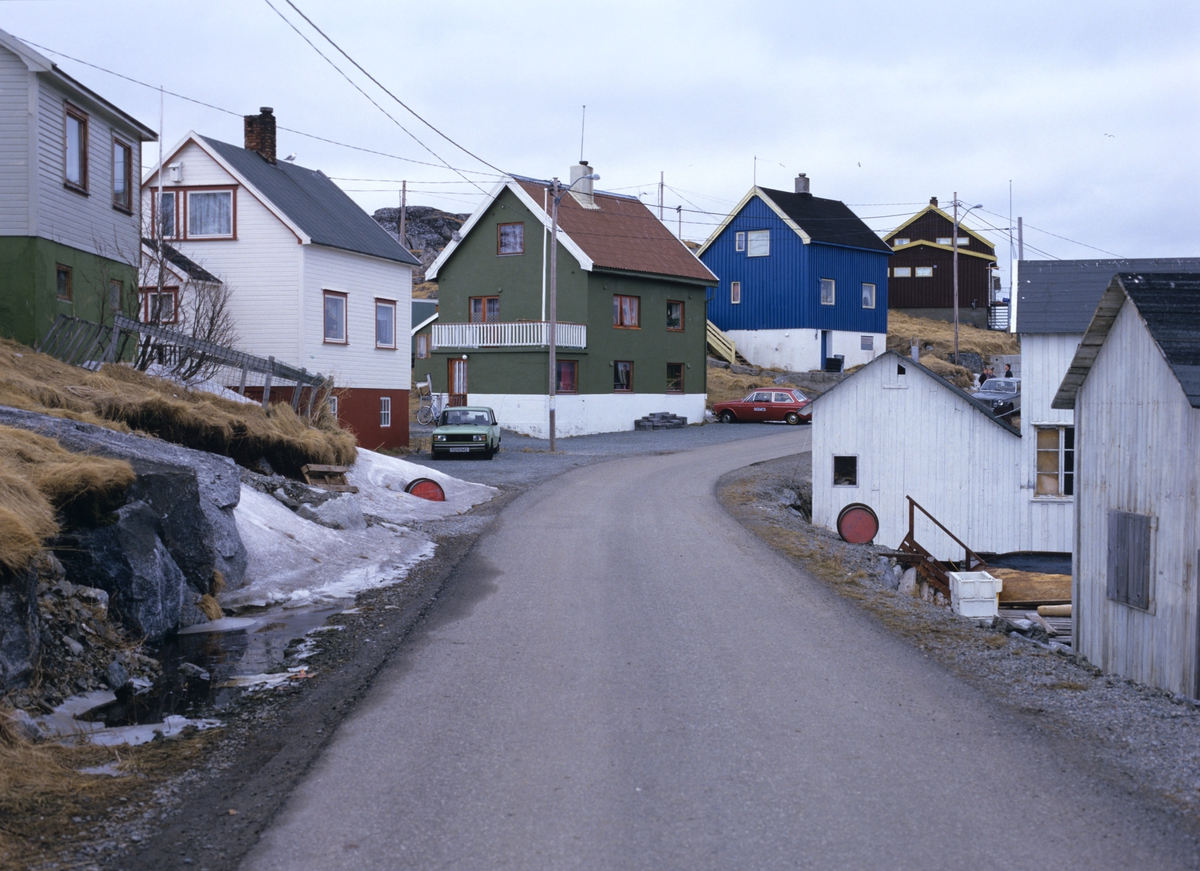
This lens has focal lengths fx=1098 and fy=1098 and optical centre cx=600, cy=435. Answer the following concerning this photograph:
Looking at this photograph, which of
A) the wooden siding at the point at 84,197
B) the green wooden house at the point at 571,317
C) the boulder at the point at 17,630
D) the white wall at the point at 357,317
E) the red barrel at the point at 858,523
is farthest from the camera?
the green wooden house at the point at 571,317

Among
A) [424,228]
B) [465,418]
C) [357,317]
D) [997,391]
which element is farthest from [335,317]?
[424,228]

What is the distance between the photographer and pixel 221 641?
10.3 m

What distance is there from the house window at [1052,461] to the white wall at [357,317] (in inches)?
709

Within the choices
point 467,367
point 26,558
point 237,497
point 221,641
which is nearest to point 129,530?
point 221,641

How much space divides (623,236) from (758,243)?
13595 millimetres

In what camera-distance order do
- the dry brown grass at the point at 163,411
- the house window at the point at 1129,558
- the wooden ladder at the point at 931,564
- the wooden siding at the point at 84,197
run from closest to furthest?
the house window at the point at 1129,558 < the dry brown grass at the point at 163,411 < the wooden siding at the point at 84,197 < the wooden ladder at the point at 931,564

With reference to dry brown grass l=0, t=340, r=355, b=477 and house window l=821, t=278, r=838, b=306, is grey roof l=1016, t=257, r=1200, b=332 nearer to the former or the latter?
dry brown grass l=0, t=340, r=355, b=477

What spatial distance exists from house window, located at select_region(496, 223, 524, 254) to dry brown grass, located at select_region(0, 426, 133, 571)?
34.5m

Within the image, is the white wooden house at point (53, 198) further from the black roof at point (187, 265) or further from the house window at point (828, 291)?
the house window at point (828, 291)

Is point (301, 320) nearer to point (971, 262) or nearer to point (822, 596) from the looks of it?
point (822, 596)

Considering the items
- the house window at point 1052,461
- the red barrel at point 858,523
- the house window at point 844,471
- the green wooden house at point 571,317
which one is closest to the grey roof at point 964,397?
the house window at point 1052,461

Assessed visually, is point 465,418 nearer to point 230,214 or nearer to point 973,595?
point 230,214

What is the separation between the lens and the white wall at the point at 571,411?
4053cm

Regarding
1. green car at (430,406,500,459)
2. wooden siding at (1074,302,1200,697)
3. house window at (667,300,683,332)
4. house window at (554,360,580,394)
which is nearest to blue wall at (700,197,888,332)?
house window at (667,300,683,332)
